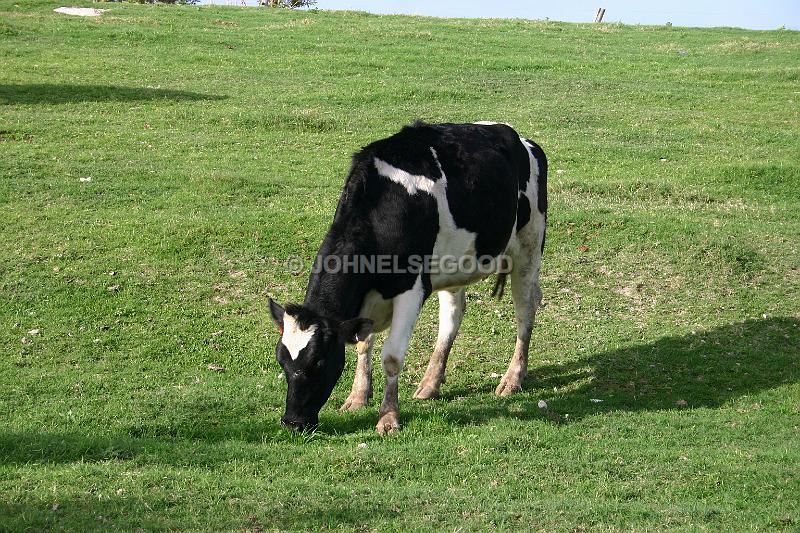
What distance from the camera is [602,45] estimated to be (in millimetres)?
35000

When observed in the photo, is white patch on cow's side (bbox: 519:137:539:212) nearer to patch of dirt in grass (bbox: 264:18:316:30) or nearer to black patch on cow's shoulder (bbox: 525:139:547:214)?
black patch on cow's shoulder (bbox: 525:139:547:214)

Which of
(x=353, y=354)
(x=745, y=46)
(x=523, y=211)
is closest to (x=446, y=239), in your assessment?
(x=523, y=211)

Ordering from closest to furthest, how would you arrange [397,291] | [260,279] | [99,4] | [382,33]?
[397,291] → [260,279] → [382,33] → [99,4]

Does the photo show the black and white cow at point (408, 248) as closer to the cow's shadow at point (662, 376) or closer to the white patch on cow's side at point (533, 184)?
the white patch on cow's side at point (533, 184)

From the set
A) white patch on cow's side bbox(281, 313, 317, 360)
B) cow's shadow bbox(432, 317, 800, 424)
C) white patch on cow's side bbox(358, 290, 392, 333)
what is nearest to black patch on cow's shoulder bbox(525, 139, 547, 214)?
cow's shadow bbox(432, 317, 800, 424)

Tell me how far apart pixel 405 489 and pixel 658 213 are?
37.1 ft

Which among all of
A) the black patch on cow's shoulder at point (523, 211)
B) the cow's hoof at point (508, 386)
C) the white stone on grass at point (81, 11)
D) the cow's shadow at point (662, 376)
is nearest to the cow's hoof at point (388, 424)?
the cow's shadow at point (662, 376)

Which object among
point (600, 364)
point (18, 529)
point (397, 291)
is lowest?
point (600, 364)

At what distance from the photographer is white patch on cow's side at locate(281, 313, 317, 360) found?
Answer: 9422mm

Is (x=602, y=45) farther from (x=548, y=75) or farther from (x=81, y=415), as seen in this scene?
(x=81, y=415)

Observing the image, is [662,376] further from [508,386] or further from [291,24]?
[291,24]

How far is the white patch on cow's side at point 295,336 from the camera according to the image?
942cm

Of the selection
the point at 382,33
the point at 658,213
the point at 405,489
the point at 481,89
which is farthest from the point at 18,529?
the point at 382,33

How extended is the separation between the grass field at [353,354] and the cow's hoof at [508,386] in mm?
203
